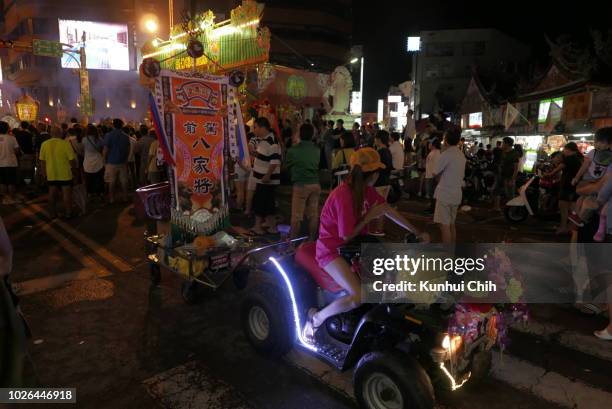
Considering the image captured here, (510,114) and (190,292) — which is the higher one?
(510,114)

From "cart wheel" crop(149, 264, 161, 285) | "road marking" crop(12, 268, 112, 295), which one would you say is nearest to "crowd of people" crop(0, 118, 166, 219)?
"road marking" crop(12, 268, 112, 295)

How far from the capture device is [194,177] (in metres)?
5.52

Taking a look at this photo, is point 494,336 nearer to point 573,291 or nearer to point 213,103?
point 573,291

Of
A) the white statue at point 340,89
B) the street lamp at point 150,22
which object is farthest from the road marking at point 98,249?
the white statue at point 340,89

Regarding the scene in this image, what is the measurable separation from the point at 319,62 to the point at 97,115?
2920 cm

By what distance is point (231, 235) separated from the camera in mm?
5820

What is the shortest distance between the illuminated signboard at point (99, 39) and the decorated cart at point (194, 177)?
89.5 ft

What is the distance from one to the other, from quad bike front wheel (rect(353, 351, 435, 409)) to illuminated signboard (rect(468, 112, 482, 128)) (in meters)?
26.6

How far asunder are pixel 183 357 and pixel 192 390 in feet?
1.79

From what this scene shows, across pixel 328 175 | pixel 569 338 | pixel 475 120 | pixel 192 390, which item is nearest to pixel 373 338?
pixel 192 390

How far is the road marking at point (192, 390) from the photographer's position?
10.5 feet

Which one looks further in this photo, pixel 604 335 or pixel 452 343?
pixel 604 335

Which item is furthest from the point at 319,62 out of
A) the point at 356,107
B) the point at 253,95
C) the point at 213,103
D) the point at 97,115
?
the point at 213,103

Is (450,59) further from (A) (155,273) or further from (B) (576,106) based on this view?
(A) (155,273)
